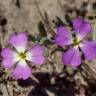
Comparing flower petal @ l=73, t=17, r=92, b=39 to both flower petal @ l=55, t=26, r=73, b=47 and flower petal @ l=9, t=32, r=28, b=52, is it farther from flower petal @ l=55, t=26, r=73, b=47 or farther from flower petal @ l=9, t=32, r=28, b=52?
flower petal @ l=9, t=32, r=28, b=52

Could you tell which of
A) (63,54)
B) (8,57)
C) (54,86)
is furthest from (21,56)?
(54,86)

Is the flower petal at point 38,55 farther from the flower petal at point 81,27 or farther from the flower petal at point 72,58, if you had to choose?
the flower petal at point 81,27

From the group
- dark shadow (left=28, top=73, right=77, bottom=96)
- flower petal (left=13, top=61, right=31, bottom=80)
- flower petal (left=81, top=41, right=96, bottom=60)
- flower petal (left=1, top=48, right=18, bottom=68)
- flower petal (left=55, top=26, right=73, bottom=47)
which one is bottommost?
dark shadow (left=28, top=73, right=77, bottom=96)

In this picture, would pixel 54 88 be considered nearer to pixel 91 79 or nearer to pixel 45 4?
pixel 91 79

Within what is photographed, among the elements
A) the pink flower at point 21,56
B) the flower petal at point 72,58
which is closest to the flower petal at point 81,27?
the flower petal at point 72,58

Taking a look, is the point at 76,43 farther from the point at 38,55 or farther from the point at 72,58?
the point at 38,55

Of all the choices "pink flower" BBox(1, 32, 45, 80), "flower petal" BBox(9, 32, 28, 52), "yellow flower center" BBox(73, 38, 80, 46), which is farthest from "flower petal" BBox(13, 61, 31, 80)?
"yellow flower center" BBox(73, 38, 80, 46)
